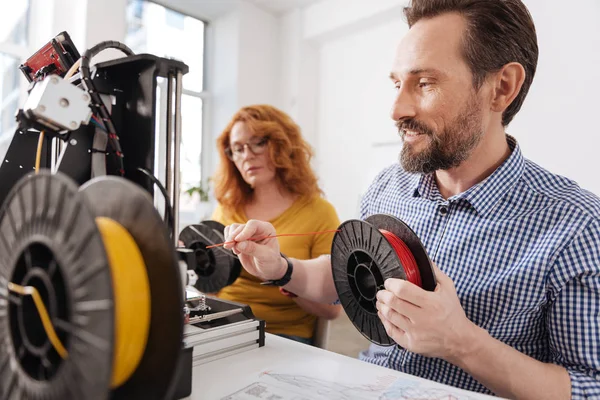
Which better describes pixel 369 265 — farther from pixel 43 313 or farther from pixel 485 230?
pixel 43 313

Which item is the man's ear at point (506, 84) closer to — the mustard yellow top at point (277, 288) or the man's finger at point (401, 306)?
the man's finger at point (401, 306)

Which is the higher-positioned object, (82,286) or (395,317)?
(82,286)

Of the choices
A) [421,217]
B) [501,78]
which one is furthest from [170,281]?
[501,78]

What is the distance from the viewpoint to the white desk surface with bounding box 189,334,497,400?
2.35 feet

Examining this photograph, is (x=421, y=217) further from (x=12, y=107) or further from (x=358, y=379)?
(x=12, y=107)

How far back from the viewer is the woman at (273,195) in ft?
5.51

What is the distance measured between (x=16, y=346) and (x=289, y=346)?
2.02 feet

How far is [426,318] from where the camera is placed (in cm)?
79

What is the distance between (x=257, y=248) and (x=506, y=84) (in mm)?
829

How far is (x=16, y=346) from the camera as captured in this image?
45 centimetres

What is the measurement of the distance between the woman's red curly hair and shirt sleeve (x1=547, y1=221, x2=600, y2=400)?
3.84 ft

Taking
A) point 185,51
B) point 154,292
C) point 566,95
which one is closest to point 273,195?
point 154,292

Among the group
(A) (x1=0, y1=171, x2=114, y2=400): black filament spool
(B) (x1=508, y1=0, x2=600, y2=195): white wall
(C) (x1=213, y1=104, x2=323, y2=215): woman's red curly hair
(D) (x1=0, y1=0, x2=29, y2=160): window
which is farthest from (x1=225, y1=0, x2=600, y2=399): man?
(D) (x1=0, y1=0, x2=29, y2=160): window

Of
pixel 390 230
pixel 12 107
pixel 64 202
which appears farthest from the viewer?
pixel 12 107
